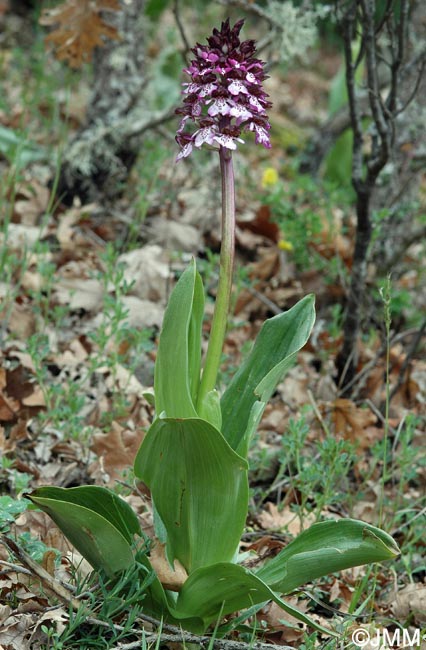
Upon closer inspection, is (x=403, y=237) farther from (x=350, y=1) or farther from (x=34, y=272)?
(x=34, y=272)

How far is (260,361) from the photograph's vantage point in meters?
1.86

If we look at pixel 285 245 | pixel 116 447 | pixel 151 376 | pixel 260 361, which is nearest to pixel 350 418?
pixel 151 376

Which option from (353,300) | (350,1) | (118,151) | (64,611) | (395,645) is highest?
(350,1)

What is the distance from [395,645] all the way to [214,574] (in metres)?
0.65

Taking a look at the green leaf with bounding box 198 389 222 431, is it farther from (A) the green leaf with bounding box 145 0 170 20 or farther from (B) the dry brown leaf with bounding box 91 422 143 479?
(A) the green leaf with bounding box 145 0 170 20

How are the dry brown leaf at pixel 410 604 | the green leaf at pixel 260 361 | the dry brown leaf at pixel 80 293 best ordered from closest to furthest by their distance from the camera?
the green leaf at pixel 260 361 → the dry brown leaf at pixel 410 604 → the dry brown leaf at pixel 80 293

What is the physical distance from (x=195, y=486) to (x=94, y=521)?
228 mm

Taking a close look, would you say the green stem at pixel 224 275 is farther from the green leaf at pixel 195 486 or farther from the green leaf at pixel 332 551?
the green leaf at pixel 332 551

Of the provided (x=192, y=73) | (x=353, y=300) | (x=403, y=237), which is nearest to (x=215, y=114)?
(x=192, y=73)

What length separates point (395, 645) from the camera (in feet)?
6.25

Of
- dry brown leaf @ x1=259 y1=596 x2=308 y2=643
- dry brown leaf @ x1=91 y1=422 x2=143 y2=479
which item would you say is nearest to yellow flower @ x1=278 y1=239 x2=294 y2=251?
dry brown leaf @ x1=91 y1=422 x2=143 y2=479

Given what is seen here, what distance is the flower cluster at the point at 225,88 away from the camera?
1.54 m

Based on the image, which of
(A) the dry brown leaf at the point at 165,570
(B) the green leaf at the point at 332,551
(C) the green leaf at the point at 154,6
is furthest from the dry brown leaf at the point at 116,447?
(C) the green leaf at the point at 154,6

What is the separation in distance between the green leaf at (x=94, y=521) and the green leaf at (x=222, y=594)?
0.16 meters
